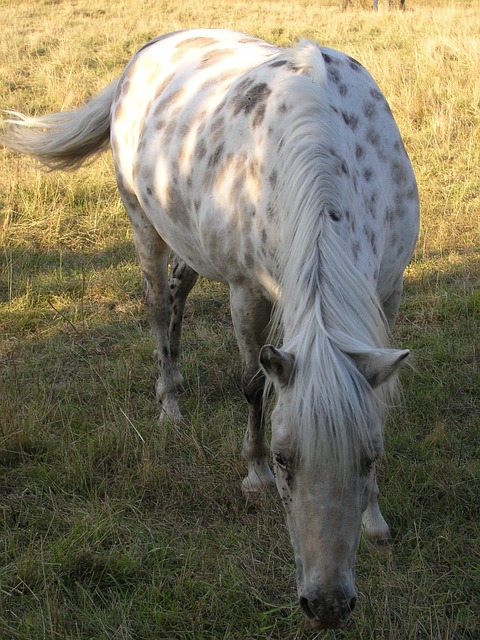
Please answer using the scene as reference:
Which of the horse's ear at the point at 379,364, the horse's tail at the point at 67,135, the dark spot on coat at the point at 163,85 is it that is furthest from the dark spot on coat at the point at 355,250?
the horse's tail at the point at 67,135

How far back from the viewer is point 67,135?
453 cm

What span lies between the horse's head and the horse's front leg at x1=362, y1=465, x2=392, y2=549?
855 millimetres

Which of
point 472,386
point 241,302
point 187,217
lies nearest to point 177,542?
point 241,302

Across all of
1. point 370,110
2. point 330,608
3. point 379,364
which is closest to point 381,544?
point 330,608

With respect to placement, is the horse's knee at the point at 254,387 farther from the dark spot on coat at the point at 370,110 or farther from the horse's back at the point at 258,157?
the dark spot on coat at the point at 370,110

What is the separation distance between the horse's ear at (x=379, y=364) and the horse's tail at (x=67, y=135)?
3.04 m

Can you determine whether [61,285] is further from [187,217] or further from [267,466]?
[267,466]

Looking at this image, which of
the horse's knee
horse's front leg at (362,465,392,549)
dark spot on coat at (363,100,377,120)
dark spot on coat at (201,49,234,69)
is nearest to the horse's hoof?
horse's front leg at (362,465,392,549)

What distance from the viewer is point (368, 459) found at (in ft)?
6.40

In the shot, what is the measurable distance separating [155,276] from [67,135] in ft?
3.47

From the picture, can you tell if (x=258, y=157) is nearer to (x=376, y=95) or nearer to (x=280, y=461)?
(x=376, y=95)

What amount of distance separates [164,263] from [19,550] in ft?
6.27

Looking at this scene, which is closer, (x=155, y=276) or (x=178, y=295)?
(x=155, y=276)

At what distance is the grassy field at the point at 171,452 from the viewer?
244cm
